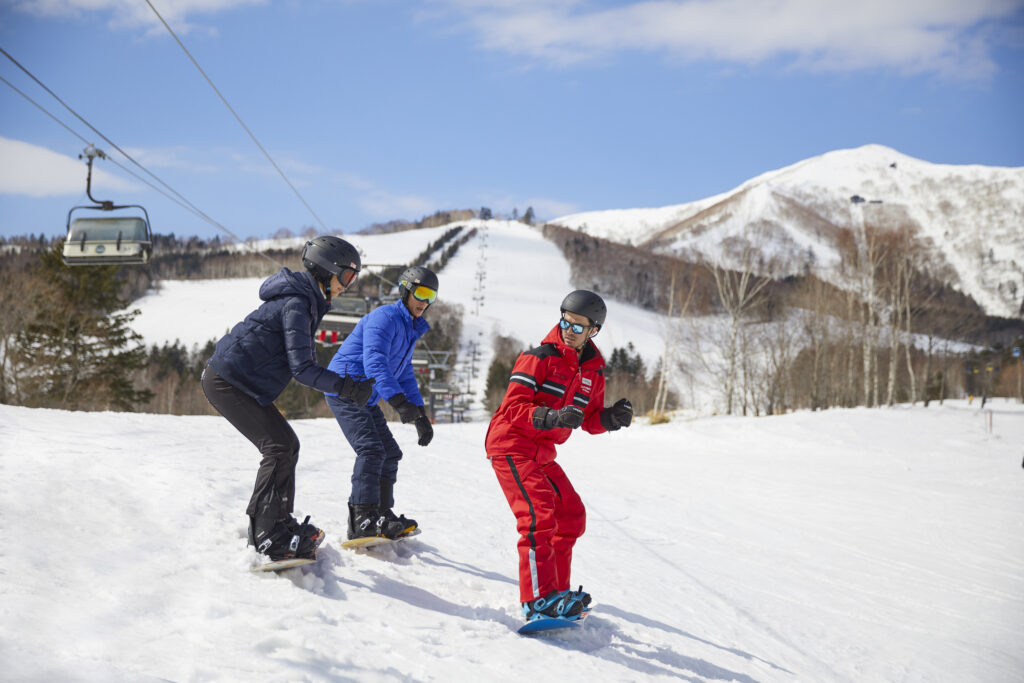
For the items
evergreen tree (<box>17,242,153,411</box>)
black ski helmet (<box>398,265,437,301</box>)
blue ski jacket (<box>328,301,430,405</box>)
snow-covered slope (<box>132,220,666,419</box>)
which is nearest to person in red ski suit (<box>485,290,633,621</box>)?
blue ski jacket (<box>328,301,430,405</box>)

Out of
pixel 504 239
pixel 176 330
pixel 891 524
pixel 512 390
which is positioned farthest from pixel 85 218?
pixel 504 239

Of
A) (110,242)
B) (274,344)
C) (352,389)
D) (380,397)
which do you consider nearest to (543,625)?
(352,389)

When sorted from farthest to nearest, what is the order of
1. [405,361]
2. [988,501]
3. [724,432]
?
[724,432]
[988,501]
[405,361]

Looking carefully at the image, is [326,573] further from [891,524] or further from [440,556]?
[891,524]

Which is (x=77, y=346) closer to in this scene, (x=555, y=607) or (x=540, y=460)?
(x=540, y=460)

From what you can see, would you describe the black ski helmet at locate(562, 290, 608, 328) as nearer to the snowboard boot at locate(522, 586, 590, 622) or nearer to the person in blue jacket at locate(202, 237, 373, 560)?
the person in blue jacket at locate(202, 237, 373, 560)

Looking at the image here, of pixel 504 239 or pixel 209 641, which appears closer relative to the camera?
pixel 209 641

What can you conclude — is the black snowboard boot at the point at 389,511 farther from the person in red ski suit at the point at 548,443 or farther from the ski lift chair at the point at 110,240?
the ski lift chair at the point at 110,240

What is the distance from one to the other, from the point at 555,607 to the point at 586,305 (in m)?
1.67

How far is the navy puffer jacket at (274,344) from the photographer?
3521 millimetres

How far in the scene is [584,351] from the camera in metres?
3.98

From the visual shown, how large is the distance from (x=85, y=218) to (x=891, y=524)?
50.0ft

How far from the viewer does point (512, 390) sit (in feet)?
12.3

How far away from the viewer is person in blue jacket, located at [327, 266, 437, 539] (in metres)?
4.41
